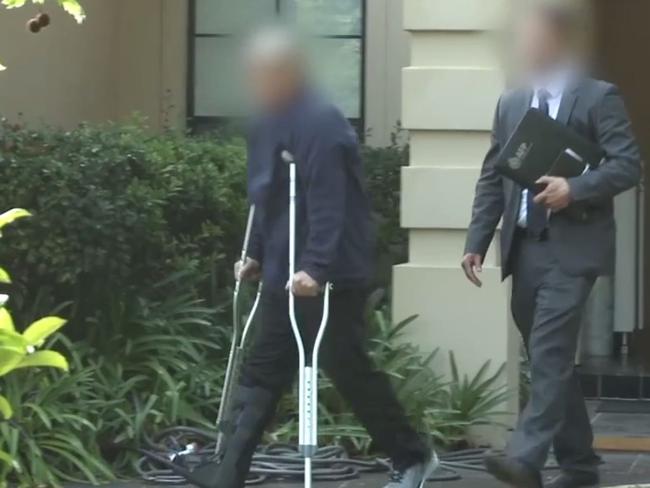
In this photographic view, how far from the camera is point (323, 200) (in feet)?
19.6

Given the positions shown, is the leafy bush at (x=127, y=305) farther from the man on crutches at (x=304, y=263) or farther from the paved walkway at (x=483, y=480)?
the man on crutches at (x=304, y=263)

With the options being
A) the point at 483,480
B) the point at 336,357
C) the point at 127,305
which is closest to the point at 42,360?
the point at 336,357

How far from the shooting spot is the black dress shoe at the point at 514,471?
6.00m

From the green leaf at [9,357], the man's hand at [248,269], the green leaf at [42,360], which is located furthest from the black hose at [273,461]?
the green leaf at [9,357]

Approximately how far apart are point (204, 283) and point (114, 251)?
3.86ft

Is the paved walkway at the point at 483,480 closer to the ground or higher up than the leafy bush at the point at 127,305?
closer to the ground

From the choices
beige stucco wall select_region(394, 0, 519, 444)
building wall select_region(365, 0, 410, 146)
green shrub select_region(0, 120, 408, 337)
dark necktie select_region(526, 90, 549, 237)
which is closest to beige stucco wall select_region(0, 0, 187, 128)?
building wall select_region(365, 0, 410, 146)

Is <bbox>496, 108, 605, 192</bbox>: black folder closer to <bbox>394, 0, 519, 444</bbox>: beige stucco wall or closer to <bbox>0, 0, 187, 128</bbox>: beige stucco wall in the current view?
<bbox>394, 0, 519, 444</bbox>: beige stucco wall

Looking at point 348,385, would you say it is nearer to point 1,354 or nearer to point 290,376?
point 290,376

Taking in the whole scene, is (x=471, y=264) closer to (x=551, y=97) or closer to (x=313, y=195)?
(x=551, y=97)

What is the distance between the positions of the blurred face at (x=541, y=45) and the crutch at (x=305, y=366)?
1.11 meters

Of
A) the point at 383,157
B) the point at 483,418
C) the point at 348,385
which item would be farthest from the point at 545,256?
the point at 383,157

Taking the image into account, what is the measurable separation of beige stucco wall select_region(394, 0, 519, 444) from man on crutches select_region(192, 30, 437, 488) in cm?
157

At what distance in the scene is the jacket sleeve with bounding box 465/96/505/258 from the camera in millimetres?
6543
